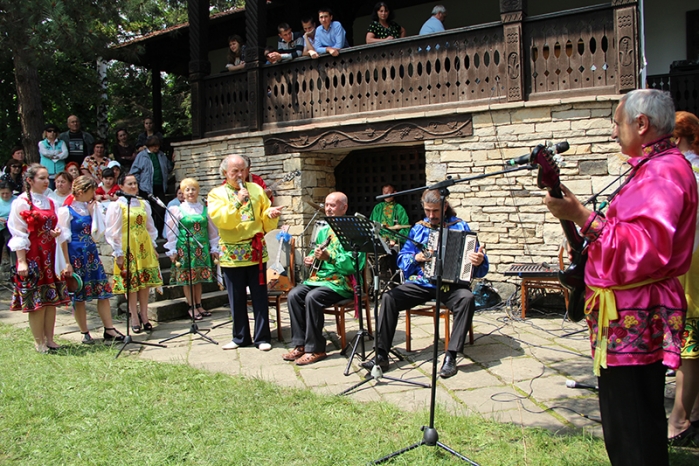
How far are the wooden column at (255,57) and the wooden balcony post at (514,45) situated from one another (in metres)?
4.16

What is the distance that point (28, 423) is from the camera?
4.06 m

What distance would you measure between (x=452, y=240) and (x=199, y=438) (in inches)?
107

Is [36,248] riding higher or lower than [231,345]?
higher

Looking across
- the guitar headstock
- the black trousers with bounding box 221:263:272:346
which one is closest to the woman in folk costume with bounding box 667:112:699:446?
the guitar headstock

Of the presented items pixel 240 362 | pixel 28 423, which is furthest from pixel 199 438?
pixel 240 362

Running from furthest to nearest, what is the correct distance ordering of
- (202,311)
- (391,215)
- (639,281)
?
(391,215), (202,311), (639,281)

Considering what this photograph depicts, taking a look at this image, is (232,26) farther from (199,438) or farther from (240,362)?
(199,438)

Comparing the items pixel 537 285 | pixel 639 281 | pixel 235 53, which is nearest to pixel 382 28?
pixel 235 53

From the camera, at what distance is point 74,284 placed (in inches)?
244

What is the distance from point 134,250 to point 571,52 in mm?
6009

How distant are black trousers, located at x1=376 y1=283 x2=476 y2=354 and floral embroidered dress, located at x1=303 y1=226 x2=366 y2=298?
1.58 ft

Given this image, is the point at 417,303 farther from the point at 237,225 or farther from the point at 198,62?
the point at 198,62

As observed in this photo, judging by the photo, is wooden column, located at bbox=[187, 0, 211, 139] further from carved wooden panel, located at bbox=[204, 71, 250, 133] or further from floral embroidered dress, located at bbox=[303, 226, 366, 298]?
floral embroidered dress, located at bbox=[303, 226, 366, 298]

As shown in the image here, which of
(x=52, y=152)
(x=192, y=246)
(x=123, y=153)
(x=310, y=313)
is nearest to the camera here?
(x=310, y=313)
